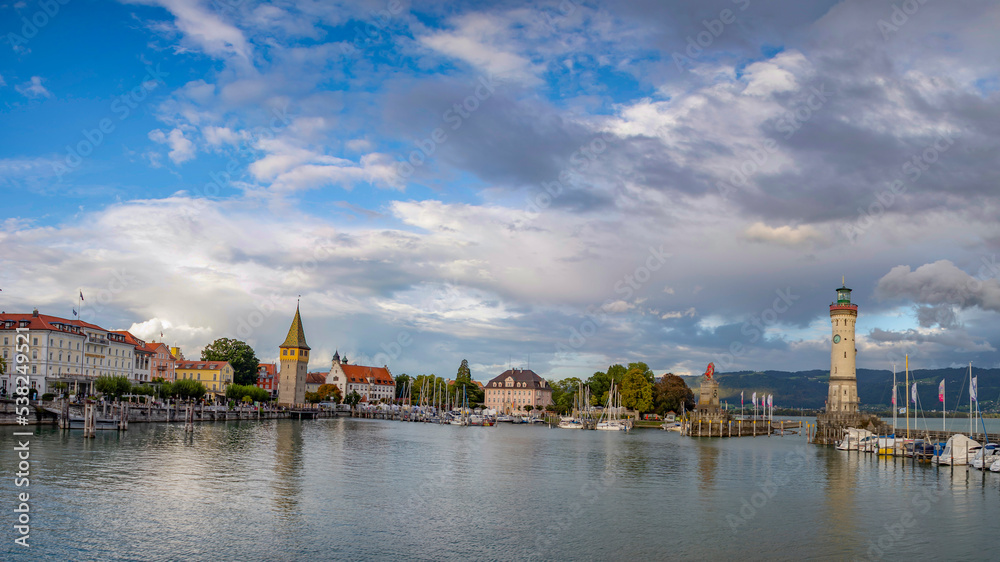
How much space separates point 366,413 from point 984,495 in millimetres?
134143

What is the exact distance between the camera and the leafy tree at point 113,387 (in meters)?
87.0

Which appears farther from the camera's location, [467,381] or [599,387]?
[467,381]

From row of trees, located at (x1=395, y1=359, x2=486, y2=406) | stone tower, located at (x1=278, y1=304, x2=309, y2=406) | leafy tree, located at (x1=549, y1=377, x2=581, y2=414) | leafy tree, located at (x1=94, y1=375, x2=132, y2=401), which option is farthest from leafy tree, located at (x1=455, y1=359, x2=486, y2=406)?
leafy tree, located at (x1=94, y1=375, x2=132, y2=401)

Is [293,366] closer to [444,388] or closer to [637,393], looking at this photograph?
[444,388]

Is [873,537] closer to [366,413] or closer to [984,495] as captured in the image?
[984,495]

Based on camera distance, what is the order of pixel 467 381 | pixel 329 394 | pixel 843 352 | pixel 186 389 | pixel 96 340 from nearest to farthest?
pixel 843 352, pixel 186 389, pixel 96 340, pixel 329 394, pixel 467 381

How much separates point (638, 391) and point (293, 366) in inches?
2918

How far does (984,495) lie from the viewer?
4122 centimetres

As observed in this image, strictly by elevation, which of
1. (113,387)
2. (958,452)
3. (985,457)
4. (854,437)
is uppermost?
(113,387)

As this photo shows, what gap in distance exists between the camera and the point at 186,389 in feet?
330

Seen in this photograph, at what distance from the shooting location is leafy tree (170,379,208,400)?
328 feet

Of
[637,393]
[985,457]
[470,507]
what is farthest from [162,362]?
[985,457]

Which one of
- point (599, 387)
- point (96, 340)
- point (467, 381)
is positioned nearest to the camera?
point (96, 340)

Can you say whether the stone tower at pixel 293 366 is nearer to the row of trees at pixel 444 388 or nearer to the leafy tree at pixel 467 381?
the row of trees at pixel 444 388
